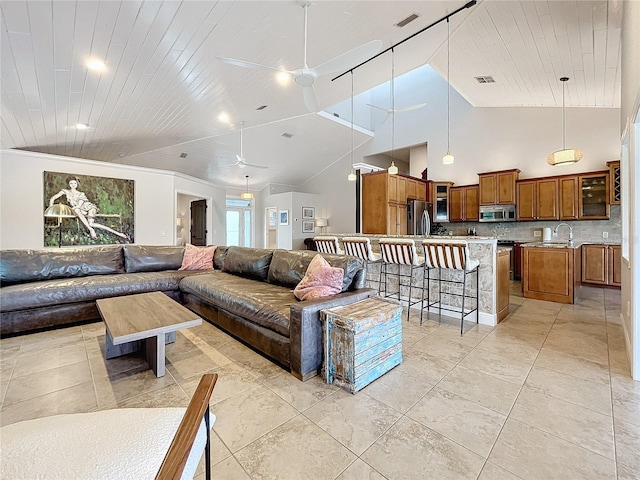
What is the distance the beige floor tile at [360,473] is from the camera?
1.33 meters

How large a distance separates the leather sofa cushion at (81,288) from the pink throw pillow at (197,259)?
1.43 feet

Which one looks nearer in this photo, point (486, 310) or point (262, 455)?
point (262, 455)

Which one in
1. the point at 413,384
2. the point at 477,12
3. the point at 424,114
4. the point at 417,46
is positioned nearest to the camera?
the point at 413,384

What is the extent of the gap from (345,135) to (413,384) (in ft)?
26.3

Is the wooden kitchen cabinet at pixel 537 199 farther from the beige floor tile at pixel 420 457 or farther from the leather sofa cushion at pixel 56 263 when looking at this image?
the leather sofa cushion at pixel 56 263

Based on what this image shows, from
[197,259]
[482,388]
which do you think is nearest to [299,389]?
[482,388]

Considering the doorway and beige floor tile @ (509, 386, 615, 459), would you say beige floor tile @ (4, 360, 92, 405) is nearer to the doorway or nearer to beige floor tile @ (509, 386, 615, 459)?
beige floor tile @ (509, 386, 615, 459)

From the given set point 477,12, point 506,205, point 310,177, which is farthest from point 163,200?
point 506,205

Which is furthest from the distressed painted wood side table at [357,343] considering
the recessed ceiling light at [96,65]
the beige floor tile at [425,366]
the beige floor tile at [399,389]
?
the recessed ceiling light at [96,65]

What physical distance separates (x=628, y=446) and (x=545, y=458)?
525 mm

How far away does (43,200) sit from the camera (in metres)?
5.07

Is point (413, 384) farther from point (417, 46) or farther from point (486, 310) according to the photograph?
point (417, 46)

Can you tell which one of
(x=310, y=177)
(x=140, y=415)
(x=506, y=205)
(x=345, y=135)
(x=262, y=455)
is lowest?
(x=262, y=455)

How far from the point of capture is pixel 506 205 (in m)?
6.48
